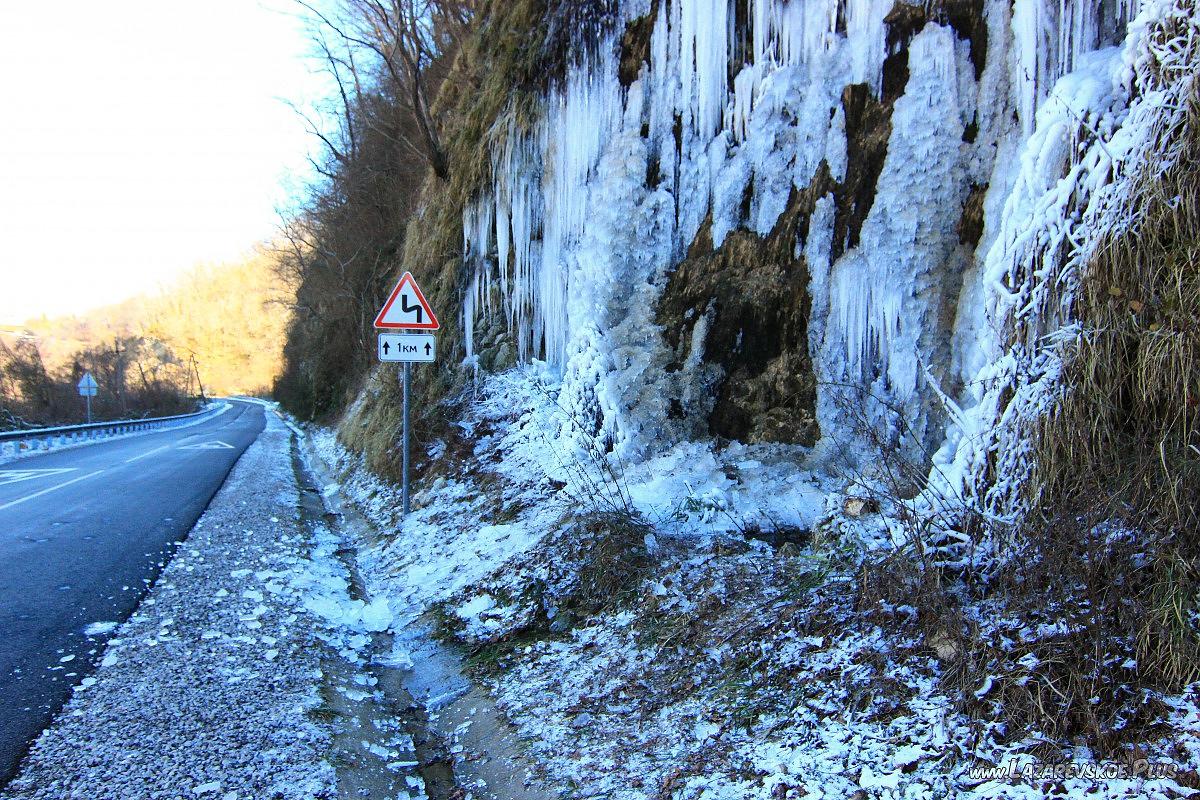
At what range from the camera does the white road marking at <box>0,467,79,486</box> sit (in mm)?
12477

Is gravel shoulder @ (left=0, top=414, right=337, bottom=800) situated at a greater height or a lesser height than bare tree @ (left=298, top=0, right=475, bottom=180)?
lesser

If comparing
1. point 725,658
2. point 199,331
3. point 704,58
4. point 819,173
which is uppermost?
point 199,331

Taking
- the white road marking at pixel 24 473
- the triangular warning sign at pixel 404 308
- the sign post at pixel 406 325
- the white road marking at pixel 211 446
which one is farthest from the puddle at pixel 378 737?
the white road marking at pixel 211 446

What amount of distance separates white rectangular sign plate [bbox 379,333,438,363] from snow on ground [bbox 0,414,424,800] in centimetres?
286

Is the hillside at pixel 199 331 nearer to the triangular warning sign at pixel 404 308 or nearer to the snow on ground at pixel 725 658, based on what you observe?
the triangular warning sign at pixel 404 308

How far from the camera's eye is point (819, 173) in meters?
6.23

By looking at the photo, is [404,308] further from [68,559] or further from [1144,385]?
[1144,385]

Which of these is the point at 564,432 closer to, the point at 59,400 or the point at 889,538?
→ the point at 889,538

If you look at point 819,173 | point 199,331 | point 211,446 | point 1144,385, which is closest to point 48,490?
point 211,446

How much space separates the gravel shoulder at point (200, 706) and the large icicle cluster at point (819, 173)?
3527 millimetres

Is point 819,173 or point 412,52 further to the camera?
point 412,52

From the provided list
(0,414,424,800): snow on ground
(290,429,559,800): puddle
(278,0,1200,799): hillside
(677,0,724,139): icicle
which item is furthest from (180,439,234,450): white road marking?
(677,0,724,139): icicle

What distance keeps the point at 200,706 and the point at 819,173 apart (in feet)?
19.8

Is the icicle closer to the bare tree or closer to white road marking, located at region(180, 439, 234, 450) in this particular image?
the bare tree
